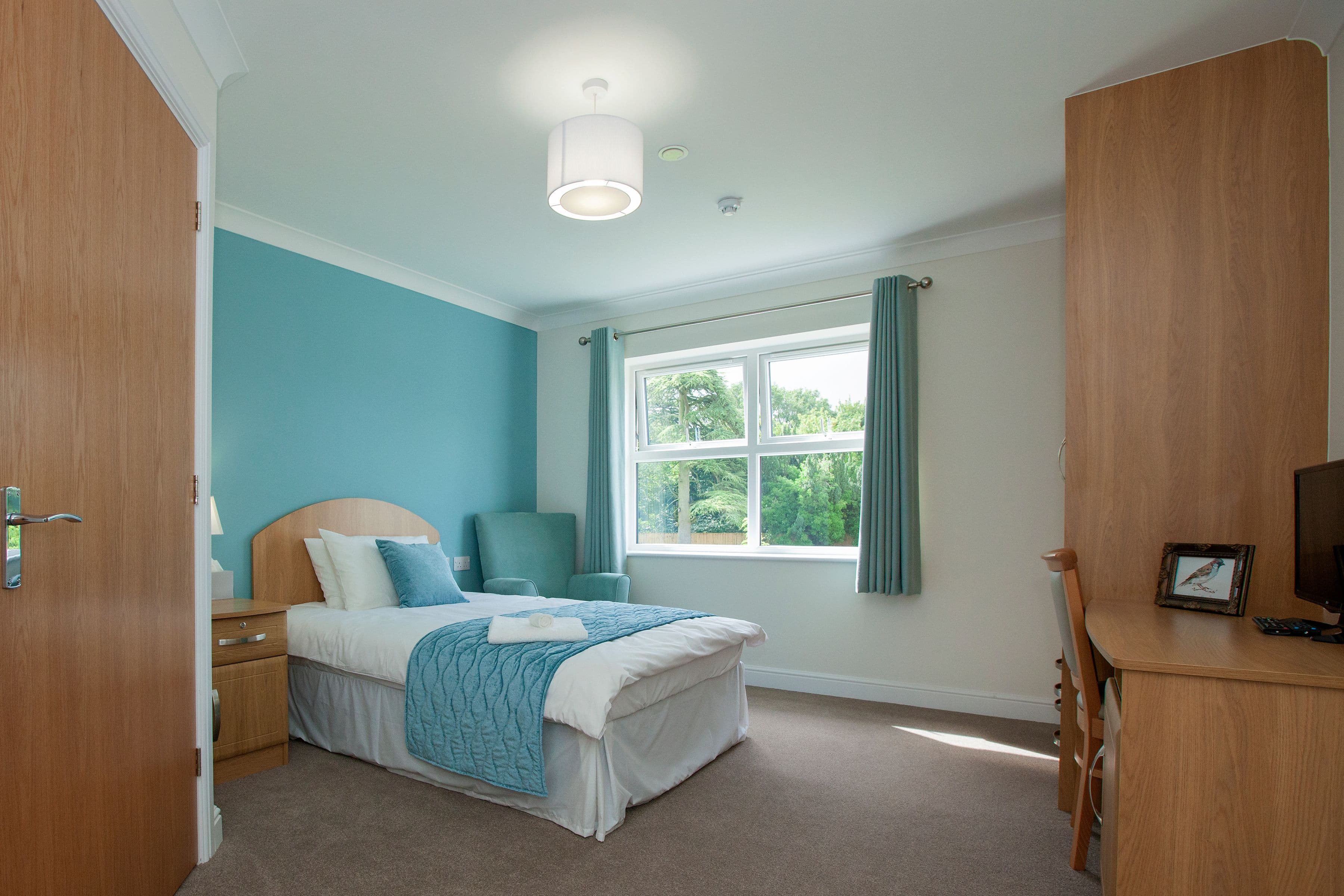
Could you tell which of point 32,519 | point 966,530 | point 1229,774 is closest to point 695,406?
point 966,530

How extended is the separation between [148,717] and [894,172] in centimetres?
340

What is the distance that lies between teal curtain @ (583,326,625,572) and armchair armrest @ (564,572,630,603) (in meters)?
0.12

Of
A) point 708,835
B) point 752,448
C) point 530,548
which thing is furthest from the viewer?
point 530,548

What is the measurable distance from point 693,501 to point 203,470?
337 cm

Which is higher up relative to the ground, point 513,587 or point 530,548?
point 530,548

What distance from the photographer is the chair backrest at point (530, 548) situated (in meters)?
5.01

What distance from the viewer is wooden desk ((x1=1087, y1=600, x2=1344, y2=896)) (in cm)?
142

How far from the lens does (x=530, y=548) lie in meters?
5.16

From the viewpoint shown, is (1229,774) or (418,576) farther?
(418,576)

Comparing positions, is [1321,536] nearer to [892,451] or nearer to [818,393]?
[892,451]

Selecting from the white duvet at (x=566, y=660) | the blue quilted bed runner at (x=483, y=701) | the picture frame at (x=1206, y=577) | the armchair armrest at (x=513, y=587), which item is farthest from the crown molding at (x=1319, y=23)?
the armchair armrest at (x=513, y=587)

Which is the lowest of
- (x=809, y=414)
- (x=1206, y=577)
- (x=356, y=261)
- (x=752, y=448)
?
(x=1206, y=577)

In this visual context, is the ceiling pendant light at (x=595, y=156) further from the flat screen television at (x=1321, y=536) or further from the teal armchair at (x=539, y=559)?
the teal armchair at (x=539, y=559)

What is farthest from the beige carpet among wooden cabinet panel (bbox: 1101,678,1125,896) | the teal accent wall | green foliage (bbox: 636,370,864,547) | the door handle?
green foliage (bbox: 636,370,864,547)
